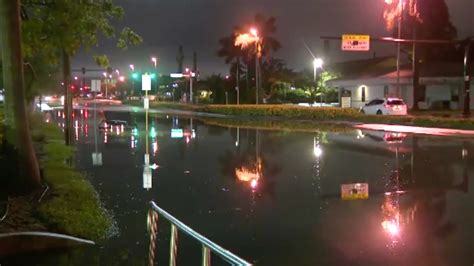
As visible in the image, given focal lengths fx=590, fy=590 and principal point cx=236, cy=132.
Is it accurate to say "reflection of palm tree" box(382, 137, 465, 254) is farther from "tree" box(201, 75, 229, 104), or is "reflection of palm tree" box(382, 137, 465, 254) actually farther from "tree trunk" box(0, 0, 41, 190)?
"tree" box(201, 75, 229, 104)

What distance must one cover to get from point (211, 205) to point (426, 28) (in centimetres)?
5051

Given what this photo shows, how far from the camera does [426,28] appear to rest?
57.0 meters

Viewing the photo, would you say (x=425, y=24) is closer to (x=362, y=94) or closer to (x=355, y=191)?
(x=362, y=94)

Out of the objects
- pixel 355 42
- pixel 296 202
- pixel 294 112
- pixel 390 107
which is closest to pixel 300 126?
pixel 355 42

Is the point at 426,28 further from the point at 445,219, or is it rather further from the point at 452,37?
the point at 445,219

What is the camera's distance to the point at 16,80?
35.9ft

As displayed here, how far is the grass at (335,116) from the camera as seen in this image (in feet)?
113

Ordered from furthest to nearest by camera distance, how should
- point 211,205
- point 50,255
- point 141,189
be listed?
point 141,189, point 211,205, point 50,255

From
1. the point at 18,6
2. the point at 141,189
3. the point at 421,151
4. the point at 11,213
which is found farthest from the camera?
the point at 421,151

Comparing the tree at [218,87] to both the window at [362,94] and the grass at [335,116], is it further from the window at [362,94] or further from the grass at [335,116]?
the window at [362,94]

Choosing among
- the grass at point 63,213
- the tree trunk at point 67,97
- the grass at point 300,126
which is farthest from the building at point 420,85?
the grass at point 63,213

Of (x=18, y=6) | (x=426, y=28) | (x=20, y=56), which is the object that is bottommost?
(x=20, y=56)

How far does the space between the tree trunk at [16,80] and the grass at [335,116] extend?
27.2 metres

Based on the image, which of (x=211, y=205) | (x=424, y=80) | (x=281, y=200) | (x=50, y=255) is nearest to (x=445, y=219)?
(x=281, y=200)
